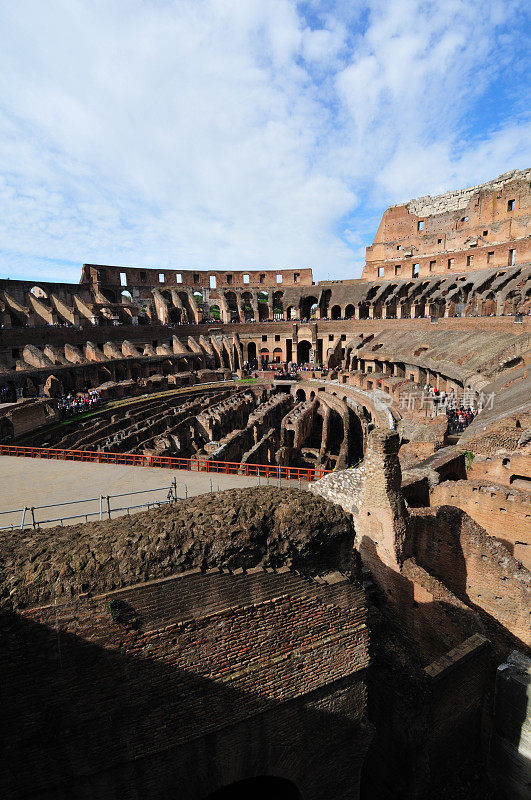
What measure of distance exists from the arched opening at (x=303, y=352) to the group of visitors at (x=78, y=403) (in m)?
23.7

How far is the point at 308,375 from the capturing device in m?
35.9

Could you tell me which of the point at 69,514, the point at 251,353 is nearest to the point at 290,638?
the point at 69,514

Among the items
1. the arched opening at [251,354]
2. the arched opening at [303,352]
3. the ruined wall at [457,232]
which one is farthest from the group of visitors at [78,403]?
the ruined wall at [457,232]

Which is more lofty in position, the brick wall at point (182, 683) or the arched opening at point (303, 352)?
the arched opening at point (303, 352)

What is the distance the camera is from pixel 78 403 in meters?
23.7

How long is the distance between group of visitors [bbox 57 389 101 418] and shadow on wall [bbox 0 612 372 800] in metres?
19.9

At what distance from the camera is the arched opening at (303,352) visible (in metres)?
43.6

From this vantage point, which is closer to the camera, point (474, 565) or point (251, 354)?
point (474, 565)

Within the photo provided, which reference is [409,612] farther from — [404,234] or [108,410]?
[404,234]

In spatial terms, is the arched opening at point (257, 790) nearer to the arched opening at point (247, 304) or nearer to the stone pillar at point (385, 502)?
the stone pillar at point (385, 502)

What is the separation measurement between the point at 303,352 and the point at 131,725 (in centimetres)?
Result: 4156

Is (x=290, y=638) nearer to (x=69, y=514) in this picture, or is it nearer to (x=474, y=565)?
(x=474, y=565)

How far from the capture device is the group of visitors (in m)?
22.1

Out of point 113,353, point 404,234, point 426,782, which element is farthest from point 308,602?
point 404,234
